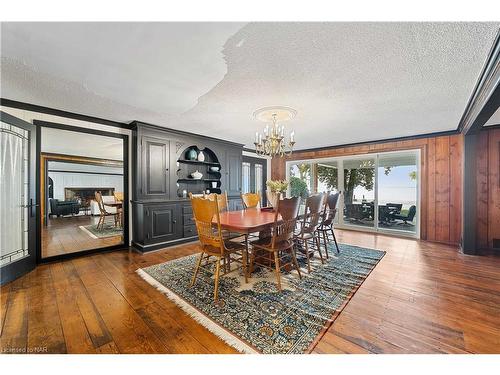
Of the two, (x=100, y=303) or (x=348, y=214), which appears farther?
(x=348, y=214)

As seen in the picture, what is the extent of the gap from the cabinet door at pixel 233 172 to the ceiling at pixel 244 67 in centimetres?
196

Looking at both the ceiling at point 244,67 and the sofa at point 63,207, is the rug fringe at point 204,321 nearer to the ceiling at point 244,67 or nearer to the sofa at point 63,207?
the ceiling at point 244,67

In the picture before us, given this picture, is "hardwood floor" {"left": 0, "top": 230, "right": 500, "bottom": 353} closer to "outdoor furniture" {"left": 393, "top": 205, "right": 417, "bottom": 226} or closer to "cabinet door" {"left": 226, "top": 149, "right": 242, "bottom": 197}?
"outdoor furniture" {"left": 393, "top": 205, "right": 417, "bottom": 226}

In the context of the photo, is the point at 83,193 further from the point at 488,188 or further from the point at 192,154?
the point at 488,188

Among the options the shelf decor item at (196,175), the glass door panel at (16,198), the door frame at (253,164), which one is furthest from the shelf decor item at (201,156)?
the glass door panel at (16,198)

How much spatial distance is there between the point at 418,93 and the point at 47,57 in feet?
12.2

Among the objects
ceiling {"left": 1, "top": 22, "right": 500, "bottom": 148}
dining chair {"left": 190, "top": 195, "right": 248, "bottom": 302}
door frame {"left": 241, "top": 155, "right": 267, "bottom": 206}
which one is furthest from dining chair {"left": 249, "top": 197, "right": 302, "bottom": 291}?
door frame {"left": 241, "top": 155, "right": 267, "bottom": 206}

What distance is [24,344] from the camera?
1447mm

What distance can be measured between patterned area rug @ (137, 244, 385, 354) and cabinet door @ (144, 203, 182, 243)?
83 cm

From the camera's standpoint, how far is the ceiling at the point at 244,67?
4.71ft

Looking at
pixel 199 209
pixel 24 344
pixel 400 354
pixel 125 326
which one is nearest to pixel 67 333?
pixel 24 344

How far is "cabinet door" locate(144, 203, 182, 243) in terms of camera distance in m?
3.59

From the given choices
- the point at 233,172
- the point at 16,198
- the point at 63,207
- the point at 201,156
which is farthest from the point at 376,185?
the point at 63,207
